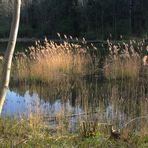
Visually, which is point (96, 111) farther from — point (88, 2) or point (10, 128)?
point (88, 2)

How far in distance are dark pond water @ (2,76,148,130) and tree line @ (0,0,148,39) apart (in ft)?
81.6

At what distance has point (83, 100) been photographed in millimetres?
8180

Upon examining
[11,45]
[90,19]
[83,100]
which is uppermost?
[90,19]

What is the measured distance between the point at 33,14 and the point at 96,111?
163ft

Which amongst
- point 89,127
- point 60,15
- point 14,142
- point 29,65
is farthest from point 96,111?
point 60,15

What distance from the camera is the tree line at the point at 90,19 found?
130 feet

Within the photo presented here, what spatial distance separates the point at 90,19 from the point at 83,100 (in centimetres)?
3683

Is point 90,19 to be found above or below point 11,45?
above

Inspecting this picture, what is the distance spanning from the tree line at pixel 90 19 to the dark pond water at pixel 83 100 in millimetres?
24865

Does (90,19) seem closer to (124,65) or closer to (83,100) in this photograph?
(124,65)

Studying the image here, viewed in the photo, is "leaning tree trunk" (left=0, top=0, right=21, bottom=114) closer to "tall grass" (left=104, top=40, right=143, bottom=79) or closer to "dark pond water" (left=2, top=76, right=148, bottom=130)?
"dark pond water" (left=2, top=76, right=148, bottom=130)

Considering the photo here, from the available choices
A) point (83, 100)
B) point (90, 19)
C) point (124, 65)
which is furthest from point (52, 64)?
point (90, 19)

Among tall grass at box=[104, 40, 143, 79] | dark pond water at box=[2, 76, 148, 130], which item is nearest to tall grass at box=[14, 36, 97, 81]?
dark pond water at box=[2, 76, 148, 130]

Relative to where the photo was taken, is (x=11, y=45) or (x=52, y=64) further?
(x=52, y=64)
